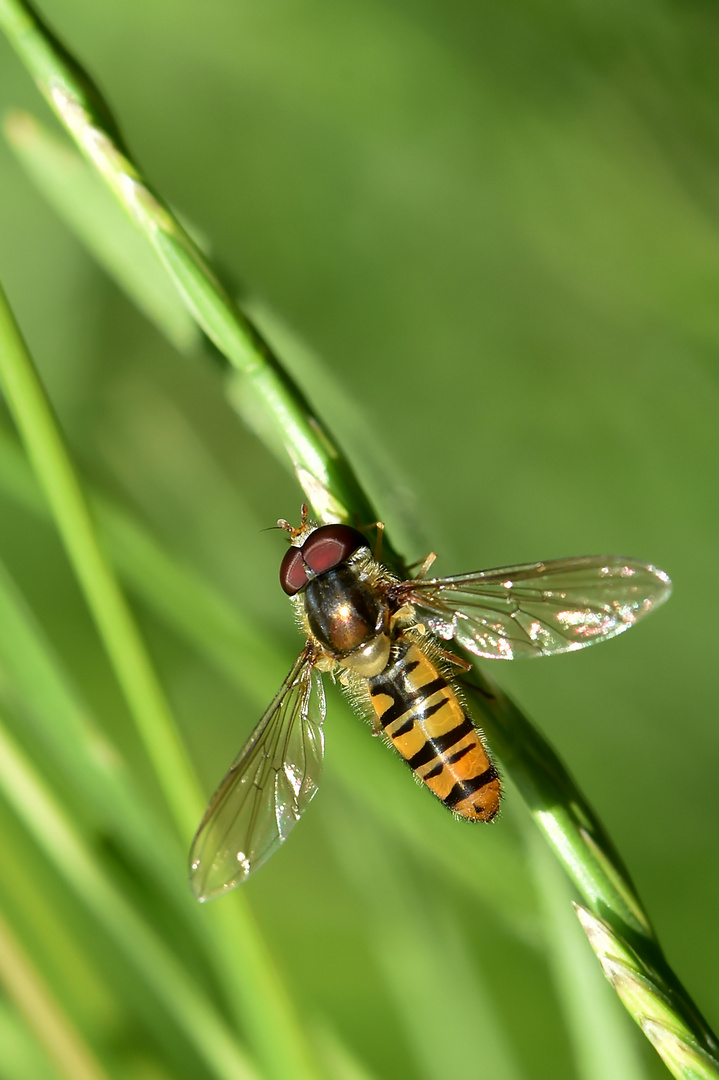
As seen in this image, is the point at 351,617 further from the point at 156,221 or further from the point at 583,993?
the point at 156,221

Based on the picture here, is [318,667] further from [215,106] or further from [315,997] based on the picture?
[215,106]

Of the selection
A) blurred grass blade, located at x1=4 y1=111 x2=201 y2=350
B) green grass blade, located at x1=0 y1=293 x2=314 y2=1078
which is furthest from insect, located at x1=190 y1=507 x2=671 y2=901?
blurred grass blade, located at x1=4 y1=111 x2=201 y2=350

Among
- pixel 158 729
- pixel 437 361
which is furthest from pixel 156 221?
pixel 437 361

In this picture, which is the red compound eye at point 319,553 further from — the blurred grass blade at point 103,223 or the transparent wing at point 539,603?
the blurred grass blade at point 103,223

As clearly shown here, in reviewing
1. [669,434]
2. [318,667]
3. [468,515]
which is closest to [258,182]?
[468,515]

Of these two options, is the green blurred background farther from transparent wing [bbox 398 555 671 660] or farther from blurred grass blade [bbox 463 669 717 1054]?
blurred grass blade [bbox 463 669 717 1054]
